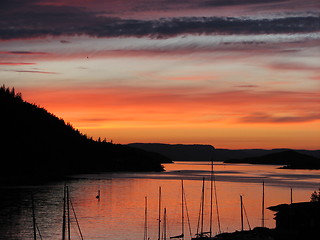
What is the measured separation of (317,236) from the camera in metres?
55.1

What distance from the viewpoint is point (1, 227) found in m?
83.8

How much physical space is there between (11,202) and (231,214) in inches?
2024

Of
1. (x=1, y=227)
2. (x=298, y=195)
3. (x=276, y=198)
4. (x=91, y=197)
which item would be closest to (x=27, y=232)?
(x=1, y=227)

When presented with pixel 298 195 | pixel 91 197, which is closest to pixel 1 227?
pixel 91 197

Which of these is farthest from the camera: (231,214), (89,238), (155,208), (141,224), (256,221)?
A: (155,208)

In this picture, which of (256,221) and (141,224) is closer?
(141,224)

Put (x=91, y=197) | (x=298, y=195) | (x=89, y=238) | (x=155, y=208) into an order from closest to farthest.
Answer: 1. (x=89, y=238)
2. (x=155, y=208)
3. (x=91, y=197)
4. (x=298, y=195)

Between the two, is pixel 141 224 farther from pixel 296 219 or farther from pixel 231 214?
pixel 296 219

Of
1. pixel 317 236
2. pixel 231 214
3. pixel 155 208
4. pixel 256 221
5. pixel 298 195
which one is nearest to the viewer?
pixel 317 236

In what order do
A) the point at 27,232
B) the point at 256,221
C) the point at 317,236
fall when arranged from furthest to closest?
the point at 256,221 < the point at 27,232 < the point at 317,236

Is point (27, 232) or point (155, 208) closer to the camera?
point (27, 232)

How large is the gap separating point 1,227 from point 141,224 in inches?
900

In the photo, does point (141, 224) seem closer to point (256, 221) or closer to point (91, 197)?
point (256, 221)

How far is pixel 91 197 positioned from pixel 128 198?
10012 millimetres
